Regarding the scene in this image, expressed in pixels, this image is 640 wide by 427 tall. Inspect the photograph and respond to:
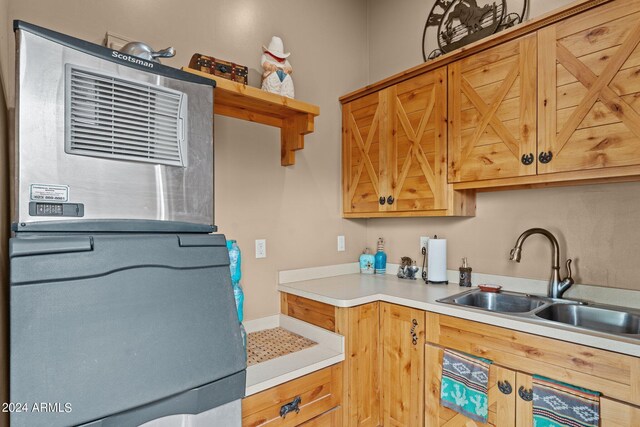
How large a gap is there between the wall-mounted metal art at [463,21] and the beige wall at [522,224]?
74 millimetres

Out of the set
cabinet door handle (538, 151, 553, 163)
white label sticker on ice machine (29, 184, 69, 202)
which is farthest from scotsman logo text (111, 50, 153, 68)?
cabinet door handle (538, 151, 553, 163)

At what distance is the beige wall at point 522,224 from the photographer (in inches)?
62.2

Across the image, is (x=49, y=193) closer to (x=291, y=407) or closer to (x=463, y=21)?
(x=291, y=407)

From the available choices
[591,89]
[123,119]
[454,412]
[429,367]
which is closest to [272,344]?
[429,367]

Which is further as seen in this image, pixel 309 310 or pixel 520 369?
pixel 309 310

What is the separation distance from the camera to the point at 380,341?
188cm

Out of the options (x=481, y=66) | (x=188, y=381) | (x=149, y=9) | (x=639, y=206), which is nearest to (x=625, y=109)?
(x=639, y=206)

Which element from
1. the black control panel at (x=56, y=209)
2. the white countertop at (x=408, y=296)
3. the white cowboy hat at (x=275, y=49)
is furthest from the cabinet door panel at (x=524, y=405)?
the white cowboy hat at (x=275, y=49)

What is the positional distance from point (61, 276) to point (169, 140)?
464 mm

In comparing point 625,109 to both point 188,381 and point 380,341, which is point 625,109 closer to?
point 380,341

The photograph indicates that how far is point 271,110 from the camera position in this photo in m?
1.96

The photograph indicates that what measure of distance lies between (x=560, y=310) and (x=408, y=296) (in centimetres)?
71

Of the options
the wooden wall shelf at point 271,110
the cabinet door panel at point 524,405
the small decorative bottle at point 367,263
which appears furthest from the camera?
the small decorative bottle at point 367,263

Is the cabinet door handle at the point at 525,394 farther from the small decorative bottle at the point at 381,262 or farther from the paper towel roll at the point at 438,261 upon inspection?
the small decorative bottle at the point at 381,262
